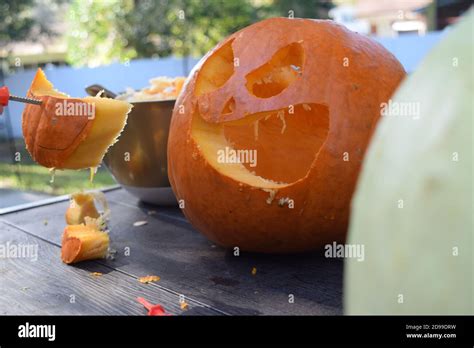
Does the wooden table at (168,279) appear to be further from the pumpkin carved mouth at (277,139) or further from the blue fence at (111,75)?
→ the blue fence at (111,75)

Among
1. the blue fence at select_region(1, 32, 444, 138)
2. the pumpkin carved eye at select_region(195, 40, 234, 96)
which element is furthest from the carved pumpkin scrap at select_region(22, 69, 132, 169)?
the blue fence at select_region(1, 32, 444, 138)

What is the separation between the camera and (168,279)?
0.93 meters

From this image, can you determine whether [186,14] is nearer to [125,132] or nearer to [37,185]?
[37,185]

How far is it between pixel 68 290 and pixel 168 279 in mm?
181

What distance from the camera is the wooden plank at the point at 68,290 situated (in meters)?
0.81

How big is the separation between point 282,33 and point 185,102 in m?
0.25

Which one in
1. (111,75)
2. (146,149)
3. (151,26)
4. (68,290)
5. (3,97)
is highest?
(151,26)

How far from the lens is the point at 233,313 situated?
77 centimetres

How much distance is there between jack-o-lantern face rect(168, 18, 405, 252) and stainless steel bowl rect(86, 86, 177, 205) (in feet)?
0.93

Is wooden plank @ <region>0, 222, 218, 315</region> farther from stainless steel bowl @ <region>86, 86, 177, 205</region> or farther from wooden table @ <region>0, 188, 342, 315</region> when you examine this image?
stainless steel bowl @ <region>86, 86, 177, 205</region>

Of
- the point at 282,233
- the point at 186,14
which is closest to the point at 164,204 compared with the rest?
the point at 282,233

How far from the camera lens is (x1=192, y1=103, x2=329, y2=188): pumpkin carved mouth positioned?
1050mm

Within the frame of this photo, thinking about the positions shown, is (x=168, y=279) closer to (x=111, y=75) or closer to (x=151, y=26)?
(x=111, y=75)

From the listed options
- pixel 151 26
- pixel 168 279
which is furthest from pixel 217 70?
pixel 151 26
